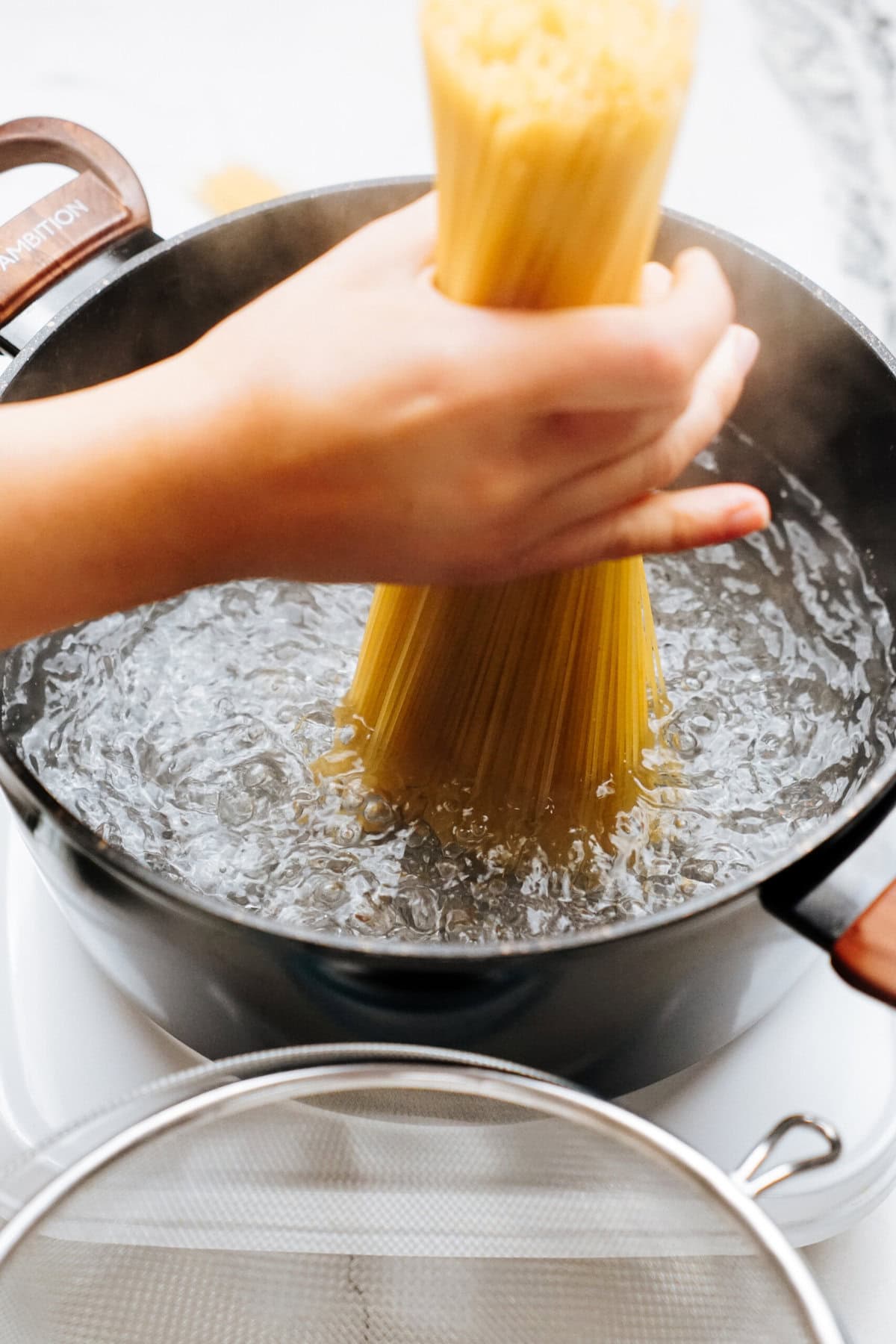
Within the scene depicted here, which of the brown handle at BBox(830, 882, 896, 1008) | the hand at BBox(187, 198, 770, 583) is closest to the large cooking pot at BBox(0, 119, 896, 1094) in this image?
the brown handle at BBox(830, 882, 896, 1008)

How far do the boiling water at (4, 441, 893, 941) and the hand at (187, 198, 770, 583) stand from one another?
18 centimetres

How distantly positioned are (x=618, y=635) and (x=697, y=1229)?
0.22 meters

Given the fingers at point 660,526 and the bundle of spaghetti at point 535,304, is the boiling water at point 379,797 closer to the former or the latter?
the bundle of spaghetti at point 535,304

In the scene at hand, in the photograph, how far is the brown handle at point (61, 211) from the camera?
1.90 ft

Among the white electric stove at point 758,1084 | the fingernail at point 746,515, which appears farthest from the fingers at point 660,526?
the white electric stove at point 758,1084

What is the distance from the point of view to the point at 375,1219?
45cm

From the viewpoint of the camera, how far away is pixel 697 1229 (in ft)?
1.35

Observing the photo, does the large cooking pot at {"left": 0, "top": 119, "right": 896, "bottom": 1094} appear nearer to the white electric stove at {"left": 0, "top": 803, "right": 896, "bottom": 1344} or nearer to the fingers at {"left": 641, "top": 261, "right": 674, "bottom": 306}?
the white electric stove at {"left": 0, "top": 803, "right": 896, "bottom": 1344}

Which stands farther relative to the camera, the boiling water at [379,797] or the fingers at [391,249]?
the boiling water at [379,797]

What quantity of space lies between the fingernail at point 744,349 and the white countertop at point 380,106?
1.23ft

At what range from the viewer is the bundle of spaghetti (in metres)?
0.32

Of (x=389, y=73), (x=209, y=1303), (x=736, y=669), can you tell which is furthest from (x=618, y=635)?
(x=389, y=73)

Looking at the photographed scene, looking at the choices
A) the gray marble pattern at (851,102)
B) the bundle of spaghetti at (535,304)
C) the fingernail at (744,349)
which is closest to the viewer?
the bundle of spaghetti at (535,304)

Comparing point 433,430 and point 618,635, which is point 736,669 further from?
point 433,430
